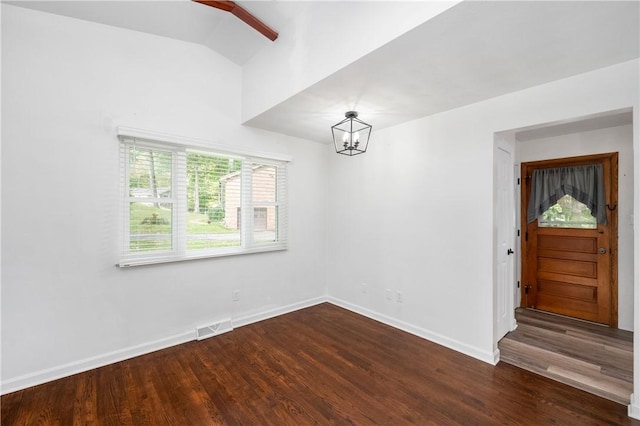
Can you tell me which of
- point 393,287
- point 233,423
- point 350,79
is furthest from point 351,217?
point 233,423

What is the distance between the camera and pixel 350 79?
2.31m

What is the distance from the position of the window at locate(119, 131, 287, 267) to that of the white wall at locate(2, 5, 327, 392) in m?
0.15

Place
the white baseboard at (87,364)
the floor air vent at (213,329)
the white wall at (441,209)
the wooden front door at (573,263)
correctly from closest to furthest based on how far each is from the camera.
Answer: the white baseboard at (87,364), the white wall at (441,209), the floor air vent at (213,329), the wooden front door at (573,263)

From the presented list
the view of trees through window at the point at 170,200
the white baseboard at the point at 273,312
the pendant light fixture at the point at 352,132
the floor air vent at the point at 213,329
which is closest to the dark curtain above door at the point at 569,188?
the pendant light fixture at the point at 352,132

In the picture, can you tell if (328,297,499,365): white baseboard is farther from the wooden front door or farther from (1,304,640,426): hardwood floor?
the wooden front door

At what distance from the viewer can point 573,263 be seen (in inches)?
147

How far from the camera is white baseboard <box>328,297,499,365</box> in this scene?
8.80 ft

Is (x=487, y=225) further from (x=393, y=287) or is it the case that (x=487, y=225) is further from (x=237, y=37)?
(x=237, y=37)

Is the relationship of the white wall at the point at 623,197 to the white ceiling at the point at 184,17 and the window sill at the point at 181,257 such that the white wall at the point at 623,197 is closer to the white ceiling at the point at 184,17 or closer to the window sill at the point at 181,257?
the white ceiling at the point at 184,17

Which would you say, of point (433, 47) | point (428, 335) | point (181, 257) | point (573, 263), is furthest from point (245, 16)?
point (573, 263)

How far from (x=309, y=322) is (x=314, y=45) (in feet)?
10.2

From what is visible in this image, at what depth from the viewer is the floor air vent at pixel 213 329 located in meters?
3.12

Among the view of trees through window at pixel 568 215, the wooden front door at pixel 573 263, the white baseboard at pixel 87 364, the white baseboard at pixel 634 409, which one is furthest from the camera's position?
the view of trees through window at pixel 568 215

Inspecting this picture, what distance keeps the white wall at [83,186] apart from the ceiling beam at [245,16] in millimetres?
848
